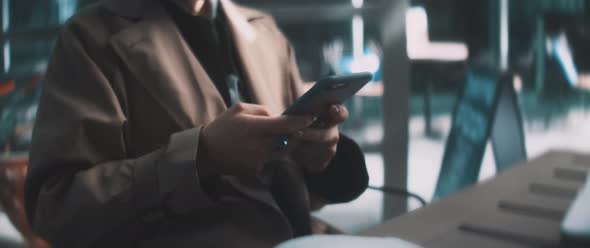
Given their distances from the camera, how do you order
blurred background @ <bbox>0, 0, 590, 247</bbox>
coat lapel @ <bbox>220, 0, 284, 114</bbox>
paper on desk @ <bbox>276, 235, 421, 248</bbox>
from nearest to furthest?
paper on desk @ <bbox>276, 235, 421, 248</bbox> < coat lapel @ <bbox>220, 0, 284, 114</bbox> < blurred background @ <bbox>0, 0, 590, 247</bbox>

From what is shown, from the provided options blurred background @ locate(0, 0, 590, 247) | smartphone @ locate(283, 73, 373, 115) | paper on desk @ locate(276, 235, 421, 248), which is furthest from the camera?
blurred background @ locate(0, 0, 590, 247)

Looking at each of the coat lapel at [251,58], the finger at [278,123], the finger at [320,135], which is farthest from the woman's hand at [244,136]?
the coat lapel at [251,58]

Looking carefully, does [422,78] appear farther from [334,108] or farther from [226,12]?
[334,108]

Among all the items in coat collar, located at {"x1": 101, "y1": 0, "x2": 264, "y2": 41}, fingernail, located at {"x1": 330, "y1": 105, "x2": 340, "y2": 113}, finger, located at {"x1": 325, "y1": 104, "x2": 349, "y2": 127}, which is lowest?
finger, located at {"x1": 325, "y1": 104, "x2": 349, "y2": 127}

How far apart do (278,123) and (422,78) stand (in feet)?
5.36

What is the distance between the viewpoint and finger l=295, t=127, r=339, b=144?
0.81 meters

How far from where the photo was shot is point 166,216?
2.37 ft

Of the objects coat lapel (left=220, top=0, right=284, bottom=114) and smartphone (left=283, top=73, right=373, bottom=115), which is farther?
coat lapel (left=220, top=0, right=284, bottom=114)

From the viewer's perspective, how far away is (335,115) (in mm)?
761

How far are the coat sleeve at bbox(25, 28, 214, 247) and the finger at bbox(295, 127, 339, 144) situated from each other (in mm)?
189

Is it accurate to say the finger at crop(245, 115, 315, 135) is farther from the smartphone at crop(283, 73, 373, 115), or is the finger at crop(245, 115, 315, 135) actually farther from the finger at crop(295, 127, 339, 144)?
the finger at crop(295, 127, 339, 144)

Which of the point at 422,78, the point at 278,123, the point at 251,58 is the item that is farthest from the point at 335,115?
the point at 422,78

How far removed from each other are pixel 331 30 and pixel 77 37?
1.31 m

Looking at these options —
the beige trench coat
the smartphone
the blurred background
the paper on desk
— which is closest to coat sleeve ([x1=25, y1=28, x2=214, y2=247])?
the beige trench coat
